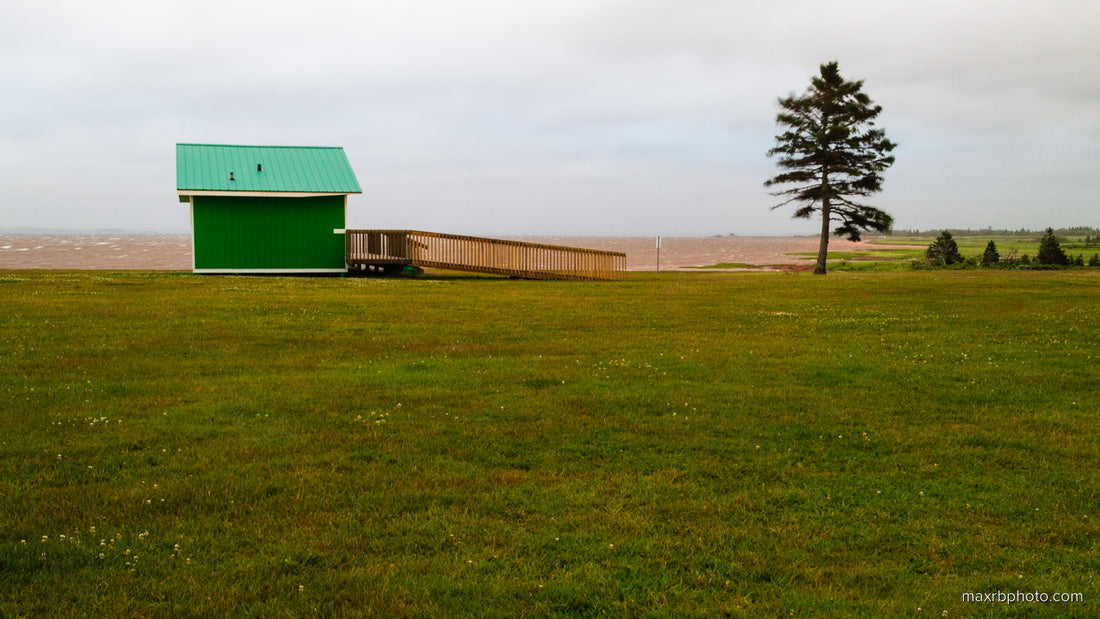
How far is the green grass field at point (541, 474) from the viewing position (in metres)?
5.03

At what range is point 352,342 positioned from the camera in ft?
47.1

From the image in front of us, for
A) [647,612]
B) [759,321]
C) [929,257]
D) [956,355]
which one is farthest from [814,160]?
[647,612]

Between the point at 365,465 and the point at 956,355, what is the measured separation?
1041 centimetres

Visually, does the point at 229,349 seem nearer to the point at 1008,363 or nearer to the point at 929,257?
the point at 1008,363

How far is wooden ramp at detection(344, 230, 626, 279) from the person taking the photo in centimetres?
3253

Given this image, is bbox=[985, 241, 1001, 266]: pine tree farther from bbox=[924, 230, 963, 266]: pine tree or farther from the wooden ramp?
the wooden ramp

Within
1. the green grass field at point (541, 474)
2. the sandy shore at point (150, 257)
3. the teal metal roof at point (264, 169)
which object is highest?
the teal metal roof at point (264, 169)

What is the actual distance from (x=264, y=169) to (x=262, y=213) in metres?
2.08

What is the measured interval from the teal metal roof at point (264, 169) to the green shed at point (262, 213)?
0.04 meters

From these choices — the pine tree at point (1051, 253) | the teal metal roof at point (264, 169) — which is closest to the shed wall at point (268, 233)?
the teal metal roof at point (264, 169)

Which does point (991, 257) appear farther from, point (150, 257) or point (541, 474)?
point (150, 257)

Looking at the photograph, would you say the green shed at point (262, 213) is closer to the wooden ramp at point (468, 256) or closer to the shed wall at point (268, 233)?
the shed wall at point (268, 233)

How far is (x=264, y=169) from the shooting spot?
33219 millimetres

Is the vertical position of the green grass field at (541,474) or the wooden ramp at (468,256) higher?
the wooden ramp at (468,256)
